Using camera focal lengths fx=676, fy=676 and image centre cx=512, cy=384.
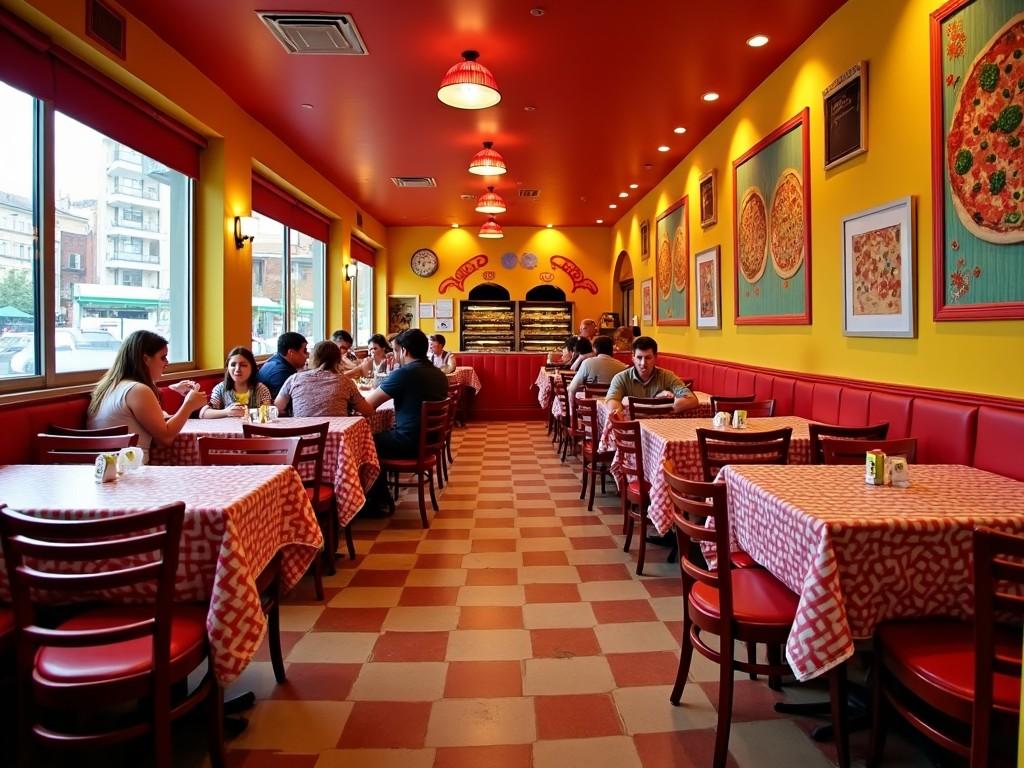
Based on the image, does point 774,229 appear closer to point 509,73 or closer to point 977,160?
point 977,160

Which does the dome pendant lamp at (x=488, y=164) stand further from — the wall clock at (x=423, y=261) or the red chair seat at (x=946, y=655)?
the wall clock at (x=423, y=261)

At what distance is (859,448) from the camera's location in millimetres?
3133

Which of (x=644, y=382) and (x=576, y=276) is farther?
(x=576, y=276)

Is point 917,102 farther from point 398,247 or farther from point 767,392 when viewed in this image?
point 398,247

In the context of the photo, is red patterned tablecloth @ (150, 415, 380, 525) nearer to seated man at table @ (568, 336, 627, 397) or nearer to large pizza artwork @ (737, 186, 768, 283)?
seated man at table @ (568, 336, 627, 397)

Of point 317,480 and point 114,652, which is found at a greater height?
point 317,480

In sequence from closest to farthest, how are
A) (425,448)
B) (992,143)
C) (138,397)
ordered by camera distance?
(992,143), (138,397), (425,448)

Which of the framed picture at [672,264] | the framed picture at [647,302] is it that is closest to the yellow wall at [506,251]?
the framed picture at [647,302]

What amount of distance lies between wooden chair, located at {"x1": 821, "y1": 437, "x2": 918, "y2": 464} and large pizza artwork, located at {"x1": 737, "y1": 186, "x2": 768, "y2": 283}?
3.03 m

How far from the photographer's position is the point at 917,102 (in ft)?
12.5

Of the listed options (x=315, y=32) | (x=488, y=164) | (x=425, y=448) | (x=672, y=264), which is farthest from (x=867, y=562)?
(x=672, y=264)

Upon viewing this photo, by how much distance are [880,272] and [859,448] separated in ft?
5.22

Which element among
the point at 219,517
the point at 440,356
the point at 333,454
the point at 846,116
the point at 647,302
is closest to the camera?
the point at 219,517

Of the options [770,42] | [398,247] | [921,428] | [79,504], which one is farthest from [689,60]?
[398,247]
